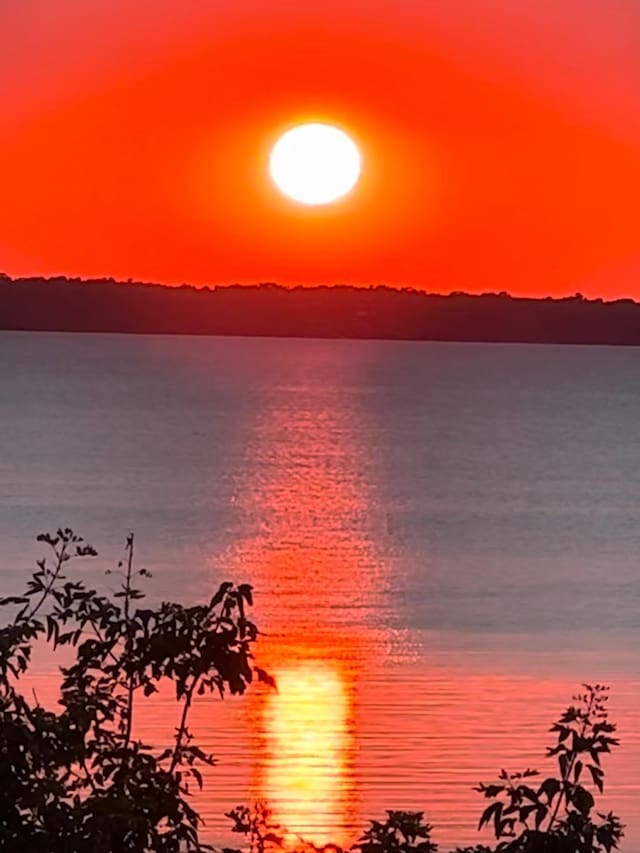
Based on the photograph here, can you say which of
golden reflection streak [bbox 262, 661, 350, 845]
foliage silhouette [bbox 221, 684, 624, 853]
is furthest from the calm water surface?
foliage silhouette [bbox 221, 684, 624, 853]

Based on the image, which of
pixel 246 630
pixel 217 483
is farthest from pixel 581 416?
pixel 246 630

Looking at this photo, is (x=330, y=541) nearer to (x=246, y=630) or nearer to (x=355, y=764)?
(x=355, y=764)

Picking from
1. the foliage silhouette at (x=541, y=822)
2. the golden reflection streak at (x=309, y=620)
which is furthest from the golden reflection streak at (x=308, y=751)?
the foliage silhouette at (x=541, y=822)

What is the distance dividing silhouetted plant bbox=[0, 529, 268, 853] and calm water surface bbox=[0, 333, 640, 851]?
319 inches

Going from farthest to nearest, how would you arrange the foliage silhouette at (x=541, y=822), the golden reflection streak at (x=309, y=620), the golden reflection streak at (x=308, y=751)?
the golden reflection streak at (x=309, y=620) < the golden reflection streak at (x=308, y=751) < the foliage silhouette at (x=541, y=822)

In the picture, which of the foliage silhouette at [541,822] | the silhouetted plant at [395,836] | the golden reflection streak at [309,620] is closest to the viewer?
the foliage silhouette at [541,822]

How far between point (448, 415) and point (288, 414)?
13368mm

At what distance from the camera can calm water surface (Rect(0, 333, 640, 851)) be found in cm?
1520

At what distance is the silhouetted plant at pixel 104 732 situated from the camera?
4203mm

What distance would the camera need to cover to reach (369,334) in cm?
18362

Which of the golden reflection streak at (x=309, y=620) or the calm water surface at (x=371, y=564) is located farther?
the calm water surface at (x=371, y=564)

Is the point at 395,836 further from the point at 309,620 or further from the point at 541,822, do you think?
the point at 309,620

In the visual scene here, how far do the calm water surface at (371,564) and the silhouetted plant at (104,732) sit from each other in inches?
319

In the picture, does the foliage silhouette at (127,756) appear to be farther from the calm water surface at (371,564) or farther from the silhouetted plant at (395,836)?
the calm water surface at (371,564)
